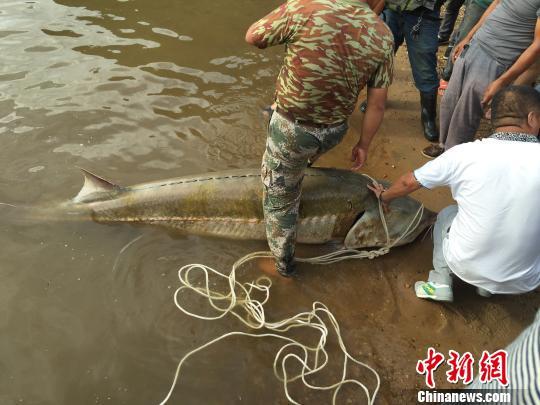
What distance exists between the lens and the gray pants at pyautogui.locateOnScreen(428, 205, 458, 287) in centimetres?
366

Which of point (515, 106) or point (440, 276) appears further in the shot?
point (440, 276)

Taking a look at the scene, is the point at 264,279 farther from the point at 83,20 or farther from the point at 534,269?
the point at 83,20

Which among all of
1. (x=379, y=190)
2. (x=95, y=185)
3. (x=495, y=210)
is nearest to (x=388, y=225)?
(x=379, y=190)

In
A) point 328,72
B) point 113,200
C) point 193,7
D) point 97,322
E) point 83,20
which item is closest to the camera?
point 328,72

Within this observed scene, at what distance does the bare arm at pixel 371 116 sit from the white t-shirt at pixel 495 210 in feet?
1.64

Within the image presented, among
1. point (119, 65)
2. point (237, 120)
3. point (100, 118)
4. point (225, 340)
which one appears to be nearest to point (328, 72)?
point (225, 340)

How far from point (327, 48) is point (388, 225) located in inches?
77.3

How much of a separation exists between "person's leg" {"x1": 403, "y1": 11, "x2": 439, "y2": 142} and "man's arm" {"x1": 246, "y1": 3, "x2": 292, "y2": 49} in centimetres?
298

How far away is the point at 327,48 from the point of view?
8.90 feet

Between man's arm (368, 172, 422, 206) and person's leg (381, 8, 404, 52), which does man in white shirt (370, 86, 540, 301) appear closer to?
man's arm (368, 172, 422, 206)

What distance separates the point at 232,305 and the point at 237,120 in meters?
3.06

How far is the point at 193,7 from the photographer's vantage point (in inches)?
333

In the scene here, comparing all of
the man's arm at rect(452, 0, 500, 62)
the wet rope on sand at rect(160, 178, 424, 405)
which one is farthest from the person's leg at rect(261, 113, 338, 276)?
the man's arm at rect(452, 0, 500, 62)

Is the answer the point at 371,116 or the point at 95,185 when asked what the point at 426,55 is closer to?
the point at 371,116
